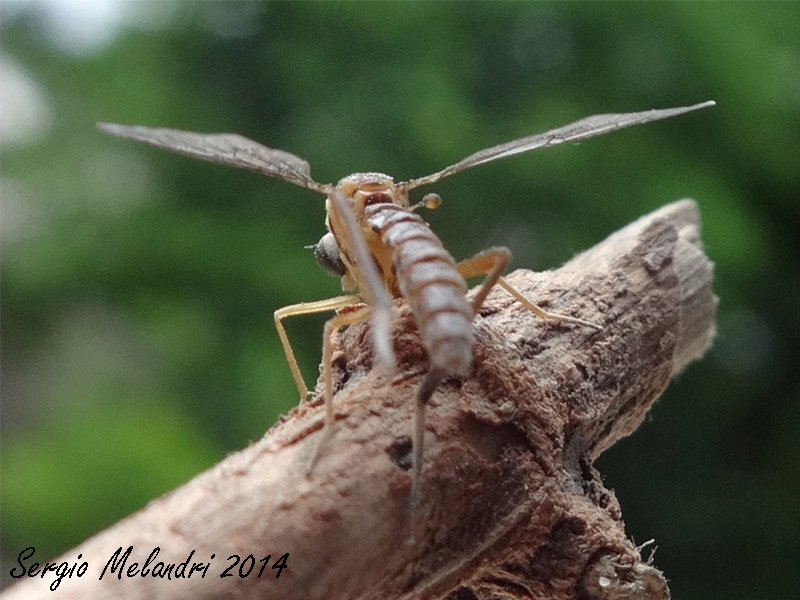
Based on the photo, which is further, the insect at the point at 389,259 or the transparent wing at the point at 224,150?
the transparent wing at the point at 224,150

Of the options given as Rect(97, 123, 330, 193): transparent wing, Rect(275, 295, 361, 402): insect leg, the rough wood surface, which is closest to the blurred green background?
Rect(275, 295, 361, 402): insect leg

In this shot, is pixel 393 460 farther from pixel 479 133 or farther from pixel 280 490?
pixel 479 133

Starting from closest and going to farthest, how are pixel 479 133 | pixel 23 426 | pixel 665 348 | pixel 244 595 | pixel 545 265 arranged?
pixel 244 595 → pixel 665 348 → pixel 545 265 → pixel 479 133 → pixel 23 426

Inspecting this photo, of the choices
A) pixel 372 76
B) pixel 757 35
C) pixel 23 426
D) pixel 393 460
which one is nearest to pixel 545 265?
pixel 372 76

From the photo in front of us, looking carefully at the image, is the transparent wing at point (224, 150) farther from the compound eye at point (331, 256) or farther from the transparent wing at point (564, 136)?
the transparent wing at point (564, 136)

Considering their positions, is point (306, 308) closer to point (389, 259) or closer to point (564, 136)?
point (389, 259)

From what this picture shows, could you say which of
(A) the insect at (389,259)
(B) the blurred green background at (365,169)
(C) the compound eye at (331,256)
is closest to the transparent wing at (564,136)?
(A) the insect at (389,259)
